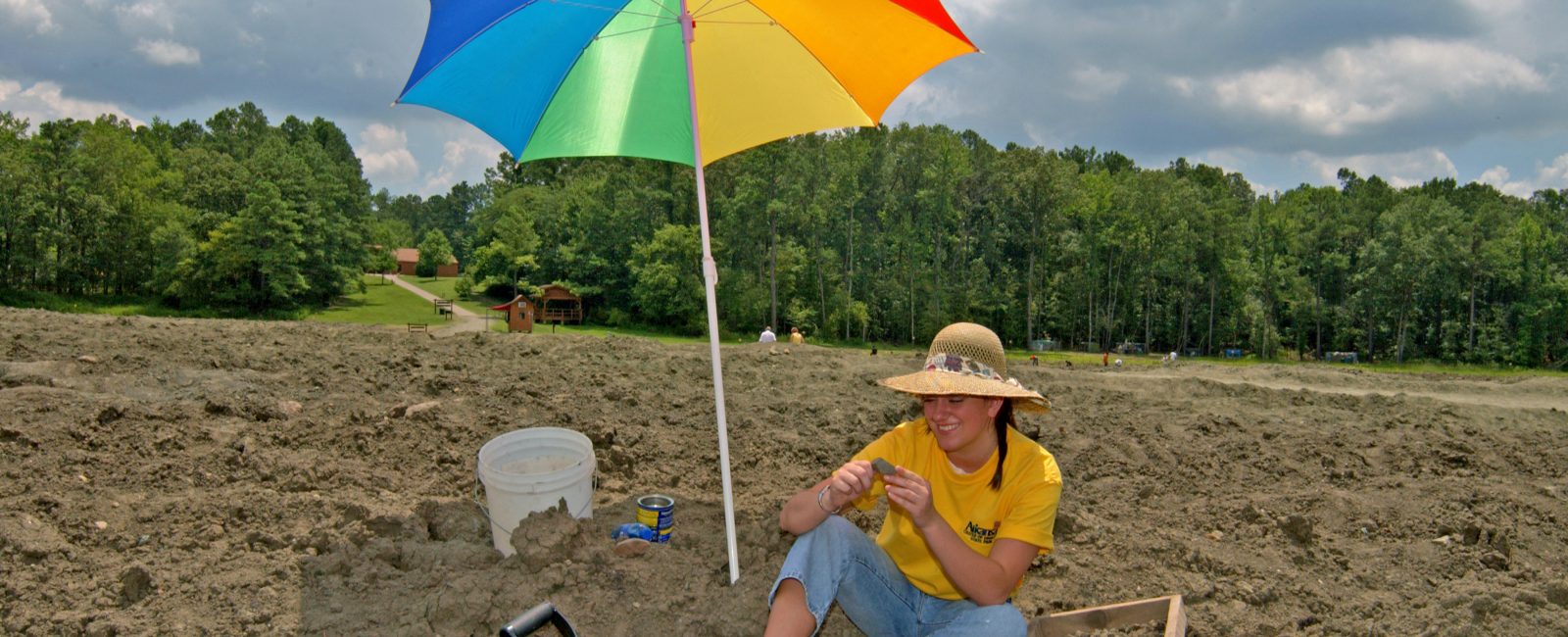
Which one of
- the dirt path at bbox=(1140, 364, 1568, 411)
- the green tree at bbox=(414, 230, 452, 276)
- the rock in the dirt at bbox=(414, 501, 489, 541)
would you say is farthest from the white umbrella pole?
the green tree at bbox=(414, 230, 452, 276)

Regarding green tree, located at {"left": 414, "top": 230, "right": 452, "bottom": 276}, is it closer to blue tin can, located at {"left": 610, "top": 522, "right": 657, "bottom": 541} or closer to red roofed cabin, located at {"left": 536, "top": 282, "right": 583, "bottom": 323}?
red roofed cabin, located at {"left": 536, "top": 282, "right": 583, "bottom": 323}

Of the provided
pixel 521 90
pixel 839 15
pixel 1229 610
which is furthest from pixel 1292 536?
pixel 521 90

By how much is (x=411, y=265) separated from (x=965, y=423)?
9611 cm

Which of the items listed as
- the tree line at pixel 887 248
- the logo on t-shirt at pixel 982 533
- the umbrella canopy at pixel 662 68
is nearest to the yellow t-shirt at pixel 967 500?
the logo on t-shirt at pixel 982 533

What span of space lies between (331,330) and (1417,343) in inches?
2110

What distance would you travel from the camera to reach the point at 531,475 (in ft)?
12.3

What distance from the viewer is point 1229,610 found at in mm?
3775

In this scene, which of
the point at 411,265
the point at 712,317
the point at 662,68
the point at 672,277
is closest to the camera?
the point at 712,317

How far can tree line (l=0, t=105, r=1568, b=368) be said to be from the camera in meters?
40.5

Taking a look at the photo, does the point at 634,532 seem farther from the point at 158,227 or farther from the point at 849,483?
the point at 158,227

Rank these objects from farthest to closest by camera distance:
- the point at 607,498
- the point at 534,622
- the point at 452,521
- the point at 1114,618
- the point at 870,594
Result: the point at 607,498
the point at 452,521
the point at 1114,618
the point at 870,594
the point at 534,622

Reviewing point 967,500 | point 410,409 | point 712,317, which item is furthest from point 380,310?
point 967,500

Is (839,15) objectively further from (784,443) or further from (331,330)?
(331,330)

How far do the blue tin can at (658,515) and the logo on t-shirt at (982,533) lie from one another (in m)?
1.62
